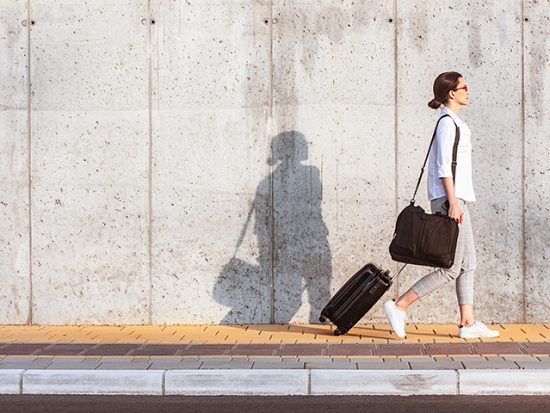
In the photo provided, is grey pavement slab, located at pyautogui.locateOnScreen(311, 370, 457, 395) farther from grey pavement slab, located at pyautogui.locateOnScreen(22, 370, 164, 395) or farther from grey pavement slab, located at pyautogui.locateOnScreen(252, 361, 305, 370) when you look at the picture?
grey pavement slab, located at pyautogui.locateOnScreen(22, 370, 164, 395)

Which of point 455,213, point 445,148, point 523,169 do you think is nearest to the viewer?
point 455,213

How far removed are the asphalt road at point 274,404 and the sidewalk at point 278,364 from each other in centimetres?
11

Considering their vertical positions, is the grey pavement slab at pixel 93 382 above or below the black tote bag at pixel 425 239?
below

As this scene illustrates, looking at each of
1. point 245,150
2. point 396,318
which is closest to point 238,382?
point 396,318

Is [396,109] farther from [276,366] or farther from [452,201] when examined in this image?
[276,366]

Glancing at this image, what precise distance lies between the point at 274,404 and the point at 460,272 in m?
2.61

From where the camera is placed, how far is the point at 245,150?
1006cm

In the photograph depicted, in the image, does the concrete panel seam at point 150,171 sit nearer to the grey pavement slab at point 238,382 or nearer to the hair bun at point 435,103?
the hair bun at point 435,103

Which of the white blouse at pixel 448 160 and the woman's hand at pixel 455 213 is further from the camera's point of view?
the white blouse at pixel 448 160

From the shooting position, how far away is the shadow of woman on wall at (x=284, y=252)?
10008 mm

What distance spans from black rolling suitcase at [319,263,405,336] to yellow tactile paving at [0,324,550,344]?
0.17 m

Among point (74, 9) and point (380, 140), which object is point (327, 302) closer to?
point (380, 140)

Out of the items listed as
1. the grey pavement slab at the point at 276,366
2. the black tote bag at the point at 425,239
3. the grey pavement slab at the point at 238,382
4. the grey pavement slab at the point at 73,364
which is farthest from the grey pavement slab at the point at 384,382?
the black tote bag at the point at 425,239

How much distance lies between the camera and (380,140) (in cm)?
1000
